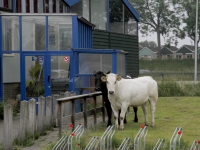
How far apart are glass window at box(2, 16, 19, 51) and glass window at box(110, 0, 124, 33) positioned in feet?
35.3

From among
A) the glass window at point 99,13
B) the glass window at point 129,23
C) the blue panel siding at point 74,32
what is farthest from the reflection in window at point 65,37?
the glass window at point 129,23

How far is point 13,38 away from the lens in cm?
2158

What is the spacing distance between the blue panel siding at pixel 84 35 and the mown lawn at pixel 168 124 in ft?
12.6

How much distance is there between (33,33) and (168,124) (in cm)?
711

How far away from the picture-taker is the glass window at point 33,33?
21.4 meters

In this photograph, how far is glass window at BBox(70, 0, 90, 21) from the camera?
2823cm

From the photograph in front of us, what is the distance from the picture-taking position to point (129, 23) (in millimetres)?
33844

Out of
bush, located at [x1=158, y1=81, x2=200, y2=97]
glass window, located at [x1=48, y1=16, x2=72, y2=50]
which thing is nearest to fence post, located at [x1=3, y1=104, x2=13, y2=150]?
glass window, located at [x1=48, y1=16, x2=72, y2=50]

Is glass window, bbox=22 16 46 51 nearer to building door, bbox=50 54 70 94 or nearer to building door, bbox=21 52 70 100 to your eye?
building door, bbox=21 52 70 100

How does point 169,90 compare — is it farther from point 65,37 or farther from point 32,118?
point 32,118

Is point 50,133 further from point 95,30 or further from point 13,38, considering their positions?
point 95,30

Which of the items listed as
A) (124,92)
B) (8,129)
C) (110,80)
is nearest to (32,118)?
(8,129)

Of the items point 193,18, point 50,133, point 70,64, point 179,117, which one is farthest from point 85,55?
point 193,18

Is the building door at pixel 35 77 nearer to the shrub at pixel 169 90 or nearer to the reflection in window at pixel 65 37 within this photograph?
the reflection in window at pixel 65 37
